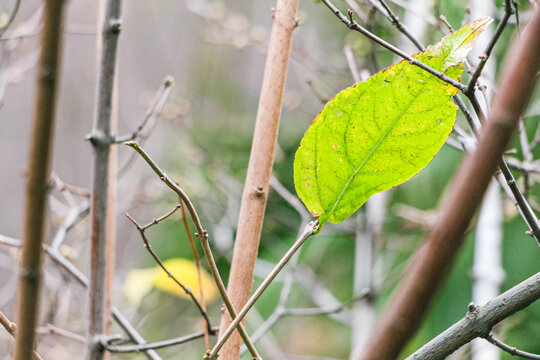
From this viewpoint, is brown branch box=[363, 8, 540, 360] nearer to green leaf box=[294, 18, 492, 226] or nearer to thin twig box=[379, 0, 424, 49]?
green leaf box=[294, 18, 492, 226]

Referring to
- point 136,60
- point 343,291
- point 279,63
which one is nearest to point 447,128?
point 279,63

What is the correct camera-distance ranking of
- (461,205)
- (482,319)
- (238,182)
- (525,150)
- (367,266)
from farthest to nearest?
(238,182), (367,266), (525,150), (482,319), (461,205)

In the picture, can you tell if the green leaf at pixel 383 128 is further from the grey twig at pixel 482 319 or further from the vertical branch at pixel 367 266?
the vertical branch at pixel 367 266

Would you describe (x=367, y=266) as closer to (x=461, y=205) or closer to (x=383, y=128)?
(x=383, y=128)

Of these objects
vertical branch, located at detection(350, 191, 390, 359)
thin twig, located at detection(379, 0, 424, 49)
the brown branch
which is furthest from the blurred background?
the brown branch

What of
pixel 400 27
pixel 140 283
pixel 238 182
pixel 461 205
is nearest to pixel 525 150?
pixel 400 27

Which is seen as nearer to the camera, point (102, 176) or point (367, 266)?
point (102, 176)
